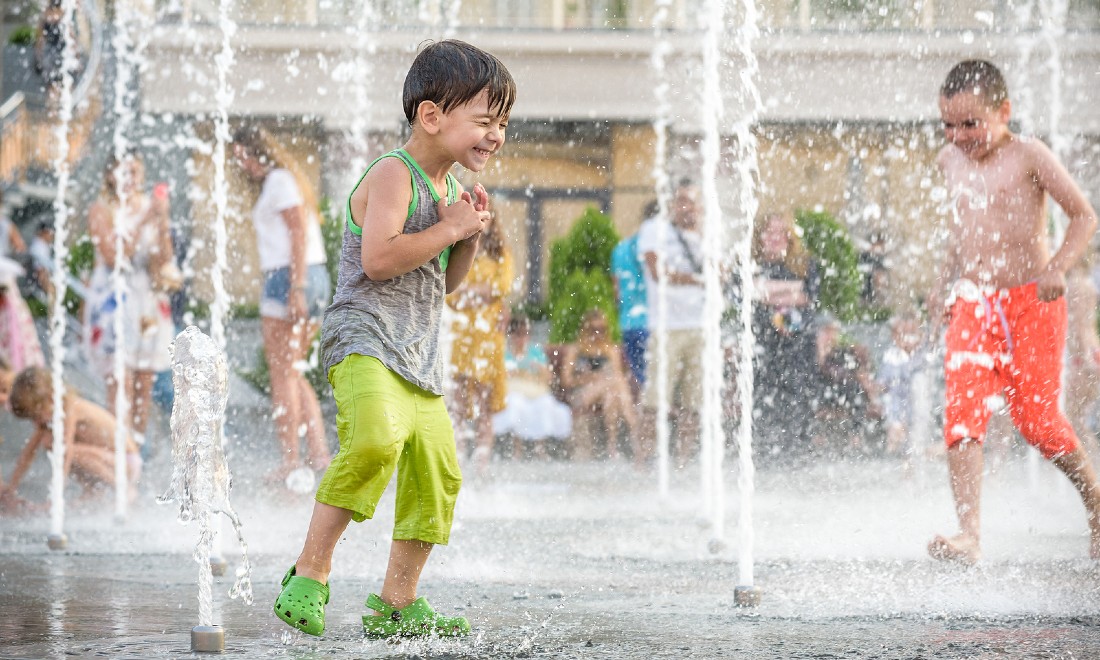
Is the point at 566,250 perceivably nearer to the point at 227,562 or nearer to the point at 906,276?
the point at 906,276

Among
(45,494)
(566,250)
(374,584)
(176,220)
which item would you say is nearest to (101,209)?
(45,494)

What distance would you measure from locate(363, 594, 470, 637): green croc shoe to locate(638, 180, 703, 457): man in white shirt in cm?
499

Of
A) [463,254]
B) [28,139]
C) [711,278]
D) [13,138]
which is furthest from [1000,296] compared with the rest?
[28,139]

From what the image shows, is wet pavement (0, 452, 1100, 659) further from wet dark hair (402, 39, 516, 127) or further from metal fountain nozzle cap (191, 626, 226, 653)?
wet dark hair (402, 39, 516, 127)

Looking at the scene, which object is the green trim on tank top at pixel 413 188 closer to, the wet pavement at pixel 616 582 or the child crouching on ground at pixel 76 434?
the wet pavement at pixel 616 582

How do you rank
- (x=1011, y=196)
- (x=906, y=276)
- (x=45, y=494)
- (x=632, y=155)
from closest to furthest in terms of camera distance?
(x=1011, y=196) → (x=45, y=494) → (x=906, y=276) → (x=632, y=155)

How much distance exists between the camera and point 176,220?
1667cm

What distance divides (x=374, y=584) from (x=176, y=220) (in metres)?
13.0

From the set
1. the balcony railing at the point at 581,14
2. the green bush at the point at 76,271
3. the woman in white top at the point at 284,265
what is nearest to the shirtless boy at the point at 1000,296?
the woman in white top at the point at 284,265

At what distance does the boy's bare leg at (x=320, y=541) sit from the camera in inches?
125

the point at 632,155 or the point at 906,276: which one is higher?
the point at 632,155

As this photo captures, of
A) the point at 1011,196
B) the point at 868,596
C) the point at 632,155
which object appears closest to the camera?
the point at 868,596

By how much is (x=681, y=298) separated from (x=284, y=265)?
8.59ft

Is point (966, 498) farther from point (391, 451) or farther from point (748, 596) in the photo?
point (391, 451)
